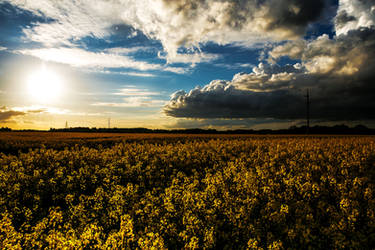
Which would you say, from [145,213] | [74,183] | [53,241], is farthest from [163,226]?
[74,183]

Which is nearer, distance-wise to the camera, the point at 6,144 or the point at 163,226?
the point at 163,226

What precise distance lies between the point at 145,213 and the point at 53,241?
255 centimetres

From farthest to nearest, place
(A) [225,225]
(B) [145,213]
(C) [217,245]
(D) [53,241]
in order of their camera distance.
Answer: (B) [145,213]
(A) [225,225]
(C) [217,245]
(D) [53,241]

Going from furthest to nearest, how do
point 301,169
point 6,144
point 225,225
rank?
point 6,144, point 301,169, point 225,225


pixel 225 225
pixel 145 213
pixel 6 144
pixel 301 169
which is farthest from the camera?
pixel 6 144

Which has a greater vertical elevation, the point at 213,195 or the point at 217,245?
the point at 213,195

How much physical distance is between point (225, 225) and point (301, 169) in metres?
8.28

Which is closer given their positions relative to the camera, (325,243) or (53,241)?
(53,241)

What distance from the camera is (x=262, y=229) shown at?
18.4ft

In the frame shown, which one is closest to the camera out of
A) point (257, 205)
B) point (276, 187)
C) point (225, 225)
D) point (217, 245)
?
point (217, 245)

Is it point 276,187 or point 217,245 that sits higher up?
point 276,187

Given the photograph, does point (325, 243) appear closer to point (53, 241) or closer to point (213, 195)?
point (213, 195)

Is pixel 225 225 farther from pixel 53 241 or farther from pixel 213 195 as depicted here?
pixel 53 241

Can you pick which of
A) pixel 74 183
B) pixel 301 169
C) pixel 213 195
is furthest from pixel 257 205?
pixel 74 183
